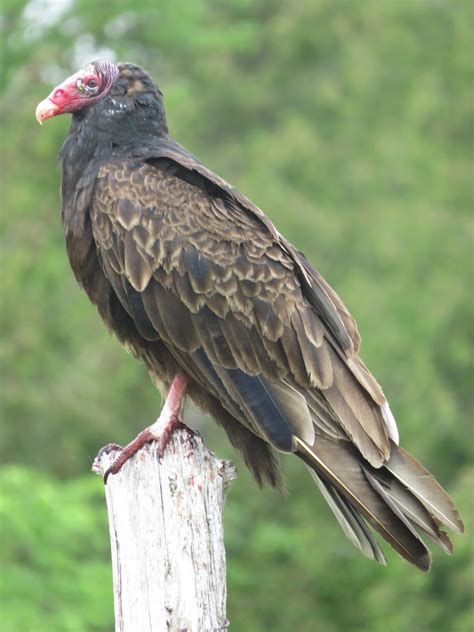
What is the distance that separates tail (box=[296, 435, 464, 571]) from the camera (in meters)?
4.00

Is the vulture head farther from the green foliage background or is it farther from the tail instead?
the green foliage background

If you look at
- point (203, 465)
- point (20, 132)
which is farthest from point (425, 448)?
point (203, 465)

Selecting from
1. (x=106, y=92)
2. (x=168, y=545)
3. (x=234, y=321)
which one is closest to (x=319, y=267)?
(x=106, y=92)

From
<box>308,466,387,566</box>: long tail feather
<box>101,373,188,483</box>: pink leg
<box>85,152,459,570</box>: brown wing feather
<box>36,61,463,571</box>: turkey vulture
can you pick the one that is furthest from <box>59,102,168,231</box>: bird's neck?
<box>308,466,387,566</box>: long tail feather

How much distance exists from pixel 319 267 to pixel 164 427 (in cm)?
928

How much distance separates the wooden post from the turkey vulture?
0.95ft

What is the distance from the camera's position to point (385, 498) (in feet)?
13.3

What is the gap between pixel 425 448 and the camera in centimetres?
1082

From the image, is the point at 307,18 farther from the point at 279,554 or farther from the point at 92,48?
the point at 279,554

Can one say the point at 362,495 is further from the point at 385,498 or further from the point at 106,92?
the point at 106,92

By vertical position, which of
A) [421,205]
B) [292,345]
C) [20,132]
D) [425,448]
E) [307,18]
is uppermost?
[307,18]

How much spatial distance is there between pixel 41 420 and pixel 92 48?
3.21 meters

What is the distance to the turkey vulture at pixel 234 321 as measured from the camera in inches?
167

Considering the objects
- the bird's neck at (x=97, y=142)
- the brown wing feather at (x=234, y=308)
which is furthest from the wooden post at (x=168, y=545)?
the bird's neck at (x=97, y=142)
